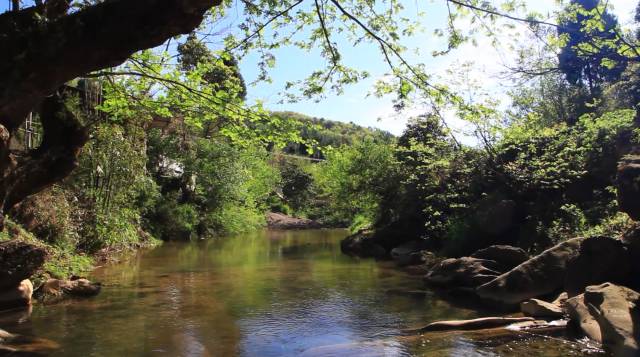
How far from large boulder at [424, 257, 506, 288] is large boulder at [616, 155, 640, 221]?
4.39 metres

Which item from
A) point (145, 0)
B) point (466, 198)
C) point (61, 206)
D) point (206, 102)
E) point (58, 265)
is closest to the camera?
point (145, 0)

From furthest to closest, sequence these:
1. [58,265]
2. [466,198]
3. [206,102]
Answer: [466,198], [58,265], [206,102]

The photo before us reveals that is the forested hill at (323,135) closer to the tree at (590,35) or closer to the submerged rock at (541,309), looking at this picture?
the tree at (590,35)

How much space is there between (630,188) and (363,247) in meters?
15.6

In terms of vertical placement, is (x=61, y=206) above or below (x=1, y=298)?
above

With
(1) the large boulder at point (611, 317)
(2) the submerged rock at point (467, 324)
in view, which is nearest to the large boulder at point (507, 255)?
(2) the submerged rock at point (467, 324)

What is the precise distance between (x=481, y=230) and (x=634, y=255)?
25.4ft

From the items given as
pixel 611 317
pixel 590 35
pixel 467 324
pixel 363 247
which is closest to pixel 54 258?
pixel 467 324

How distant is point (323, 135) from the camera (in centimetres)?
10075

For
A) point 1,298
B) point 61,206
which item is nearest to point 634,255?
point 1,298

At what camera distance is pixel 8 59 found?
16.9ft

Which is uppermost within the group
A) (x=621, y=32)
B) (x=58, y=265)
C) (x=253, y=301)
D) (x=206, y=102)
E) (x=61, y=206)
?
(x=621, y=32)

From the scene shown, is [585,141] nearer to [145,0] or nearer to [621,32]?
[621,32]

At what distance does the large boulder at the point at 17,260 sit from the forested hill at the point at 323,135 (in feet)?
19.6
